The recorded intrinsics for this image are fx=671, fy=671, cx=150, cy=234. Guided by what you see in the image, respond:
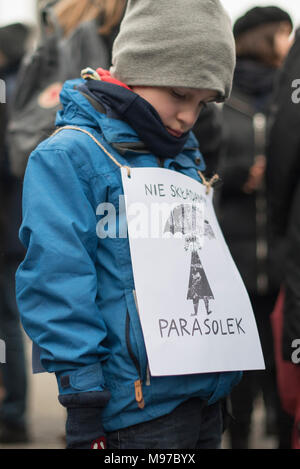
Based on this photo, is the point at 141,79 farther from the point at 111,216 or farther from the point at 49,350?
the point at 49,350

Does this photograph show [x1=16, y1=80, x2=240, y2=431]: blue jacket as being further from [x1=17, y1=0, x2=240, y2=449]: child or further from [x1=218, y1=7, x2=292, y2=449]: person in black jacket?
[x1=218, y1=7, x2=292, y2=449]: person in black jacket

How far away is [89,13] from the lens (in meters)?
2.88

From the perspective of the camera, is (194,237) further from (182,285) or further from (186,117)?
(186,117)

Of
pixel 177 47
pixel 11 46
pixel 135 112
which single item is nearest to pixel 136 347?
pixel 135 112

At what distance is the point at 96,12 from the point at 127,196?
4.76ft

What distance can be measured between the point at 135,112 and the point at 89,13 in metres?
1.35

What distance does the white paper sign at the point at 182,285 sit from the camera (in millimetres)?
1635

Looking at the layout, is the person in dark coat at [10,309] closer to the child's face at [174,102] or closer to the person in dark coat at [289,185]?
the person in dark coat at [289,185]

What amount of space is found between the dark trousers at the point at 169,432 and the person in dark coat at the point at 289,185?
20.9 inches

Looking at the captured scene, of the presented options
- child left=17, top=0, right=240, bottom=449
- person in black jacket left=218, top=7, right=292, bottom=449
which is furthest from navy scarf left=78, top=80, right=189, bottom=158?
person in black jacket left=218, top=7, right=292, bottom=449

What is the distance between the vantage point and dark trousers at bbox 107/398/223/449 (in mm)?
1665

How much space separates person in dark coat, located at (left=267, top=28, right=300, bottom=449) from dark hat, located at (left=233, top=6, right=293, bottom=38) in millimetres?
836
